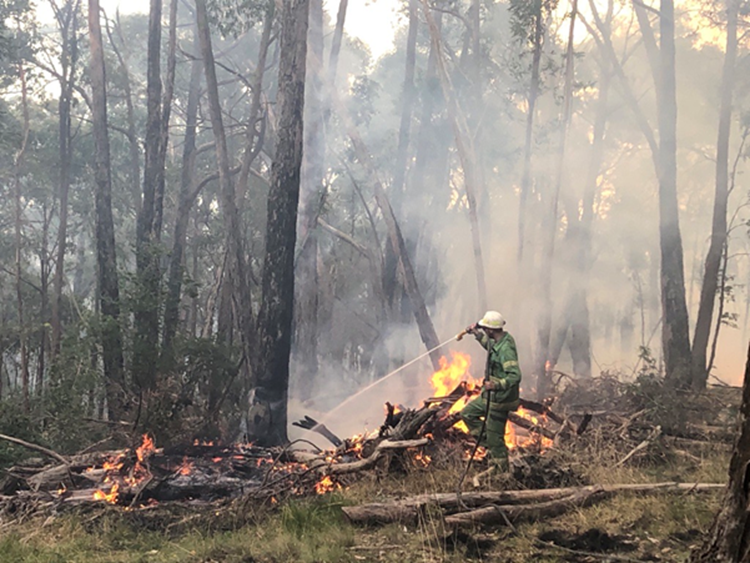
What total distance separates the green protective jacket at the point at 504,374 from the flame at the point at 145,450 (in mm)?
4493

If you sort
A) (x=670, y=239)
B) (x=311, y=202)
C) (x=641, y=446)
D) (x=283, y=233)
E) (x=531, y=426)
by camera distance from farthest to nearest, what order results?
(x=311, y=202)
(x=670, y=239)
(x=283, y=233)
(x=531, y=426)
(x=641, y=446)

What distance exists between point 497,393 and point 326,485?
7.95 ft

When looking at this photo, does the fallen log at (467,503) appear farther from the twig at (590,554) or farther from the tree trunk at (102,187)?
the tree trunk at (102,187)

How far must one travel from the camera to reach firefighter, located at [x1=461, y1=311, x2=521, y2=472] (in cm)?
702

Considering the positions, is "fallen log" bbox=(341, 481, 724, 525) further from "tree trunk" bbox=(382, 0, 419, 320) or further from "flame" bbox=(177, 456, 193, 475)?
"tree trunk" bbox=(382, 0, 419, 320)

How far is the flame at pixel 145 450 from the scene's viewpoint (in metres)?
7.41

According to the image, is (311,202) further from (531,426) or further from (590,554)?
(590,554)

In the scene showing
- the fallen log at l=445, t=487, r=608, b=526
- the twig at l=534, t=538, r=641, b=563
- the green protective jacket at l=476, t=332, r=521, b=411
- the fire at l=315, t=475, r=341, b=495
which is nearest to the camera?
the twig at l=534, t=538, r=641, b=563

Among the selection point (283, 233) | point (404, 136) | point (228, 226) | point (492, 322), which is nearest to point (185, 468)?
point (492, 322)

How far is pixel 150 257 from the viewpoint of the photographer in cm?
1180

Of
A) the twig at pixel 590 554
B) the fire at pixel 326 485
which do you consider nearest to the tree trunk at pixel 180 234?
the fire at pixel 326 485

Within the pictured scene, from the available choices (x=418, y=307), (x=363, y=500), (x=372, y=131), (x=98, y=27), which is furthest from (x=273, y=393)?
(x=372, y=131)

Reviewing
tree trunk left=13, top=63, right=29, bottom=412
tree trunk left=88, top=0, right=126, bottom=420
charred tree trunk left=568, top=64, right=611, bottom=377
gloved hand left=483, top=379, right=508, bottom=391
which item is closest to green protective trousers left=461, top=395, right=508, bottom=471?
gloved hand left=483, top=379, right=508, bottom=391

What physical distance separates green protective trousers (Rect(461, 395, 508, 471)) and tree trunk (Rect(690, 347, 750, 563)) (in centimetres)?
418
